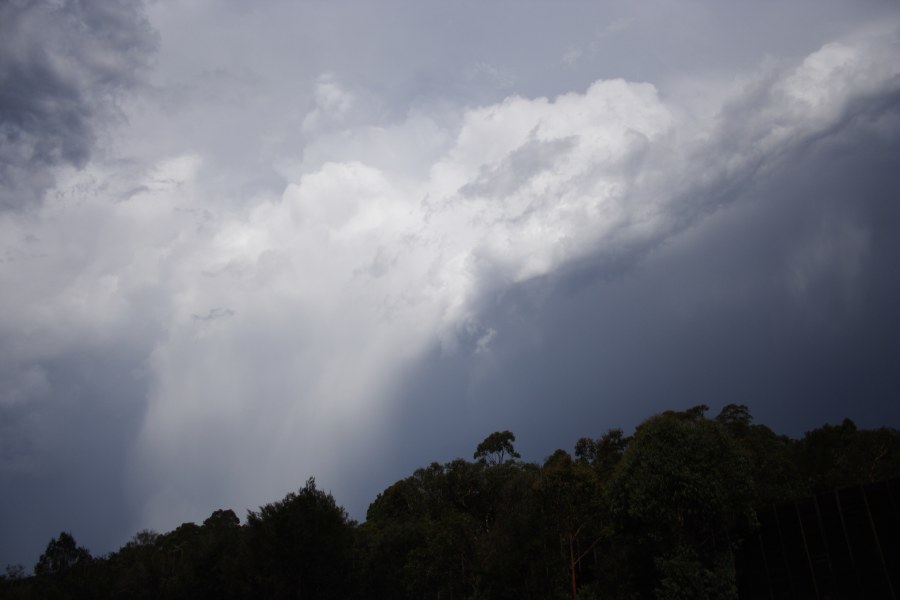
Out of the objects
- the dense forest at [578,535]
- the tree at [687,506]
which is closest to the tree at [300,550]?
the dense forest at [578,535]

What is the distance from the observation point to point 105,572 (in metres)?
98.5

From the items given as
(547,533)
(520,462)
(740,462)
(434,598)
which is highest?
(520,462)

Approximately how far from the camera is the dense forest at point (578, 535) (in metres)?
39.7

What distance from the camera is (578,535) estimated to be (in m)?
55.0

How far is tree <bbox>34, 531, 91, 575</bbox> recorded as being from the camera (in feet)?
477

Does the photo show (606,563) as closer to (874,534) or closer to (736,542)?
(736,542)

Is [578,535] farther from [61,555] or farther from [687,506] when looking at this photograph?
[61,555]

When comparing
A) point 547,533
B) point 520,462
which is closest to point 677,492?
point 547,533

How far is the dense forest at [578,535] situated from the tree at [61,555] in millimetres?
73868

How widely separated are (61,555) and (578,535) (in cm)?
15267

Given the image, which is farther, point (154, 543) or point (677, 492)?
point (154, 543)

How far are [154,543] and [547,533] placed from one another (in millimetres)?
135808

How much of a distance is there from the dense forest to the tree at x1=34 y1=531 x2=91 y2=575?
7387 centimetres

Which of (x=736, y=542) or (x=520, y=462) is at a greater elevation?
(x=520, y=462)
